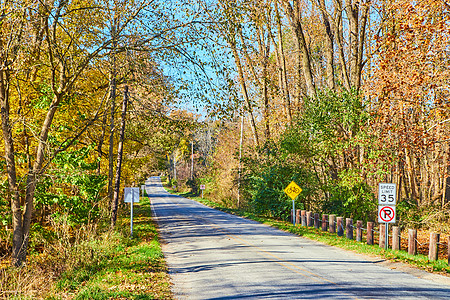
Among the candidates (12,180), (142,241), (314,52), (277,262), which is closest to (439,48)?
(277,262)

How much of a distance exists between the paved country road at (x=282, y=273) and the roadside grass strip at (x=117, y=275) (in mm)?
449

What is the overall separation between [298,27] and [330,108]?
5.58 meters

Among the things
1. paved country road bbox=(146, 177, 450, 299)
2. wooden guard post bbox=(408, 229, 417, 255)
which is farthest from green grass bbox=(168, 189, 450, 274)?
paved country road bbox=(146, 177, 450, 299)

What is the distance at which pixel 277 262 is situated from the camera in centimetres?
1121

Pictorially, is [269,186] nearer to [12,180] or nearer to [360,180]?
[360,180]

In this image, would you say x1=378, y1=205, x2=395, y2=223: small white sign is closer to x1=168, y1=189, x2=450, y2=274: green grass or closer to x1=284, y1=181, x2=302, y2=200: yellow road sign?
x1=168, y1=189, x2=450, y2=274: green grass

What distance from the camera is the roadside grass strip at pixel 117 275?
825cm

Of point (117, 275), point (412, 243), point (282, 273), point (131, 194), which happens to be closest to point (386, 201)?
point (412, 243)

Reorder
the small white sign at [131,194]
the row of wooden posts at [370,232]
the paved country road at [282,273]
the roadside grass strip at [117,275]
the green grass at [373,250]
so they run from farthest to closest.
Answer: the small white sign at [131,194]
the row of wooden posts at [370,232]
the green grass at [373,250]
the roadside grass strip at [117,275]
the paved country road at [282,273]

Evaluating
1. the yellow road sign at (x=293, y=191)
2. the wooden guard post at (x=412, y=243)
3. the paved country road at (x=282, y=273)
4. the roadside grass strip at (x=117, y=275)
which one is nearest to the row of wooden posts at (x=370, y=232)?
the wooden guard post at (x=412, y=243)

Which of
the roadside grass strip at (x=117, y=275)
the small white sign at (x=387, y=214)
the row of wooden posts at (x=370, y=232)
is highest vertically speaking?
the small white sign at (x=387, y=214)

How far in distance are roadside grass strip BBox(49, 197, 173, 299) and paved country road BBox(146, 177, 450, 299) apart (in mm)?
449

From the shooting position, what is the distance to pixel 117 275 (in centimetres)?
988

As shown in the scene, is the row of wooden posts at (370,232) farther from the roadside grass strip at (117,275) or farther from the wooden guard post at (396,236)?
the roadside grass strip at (117,275)
